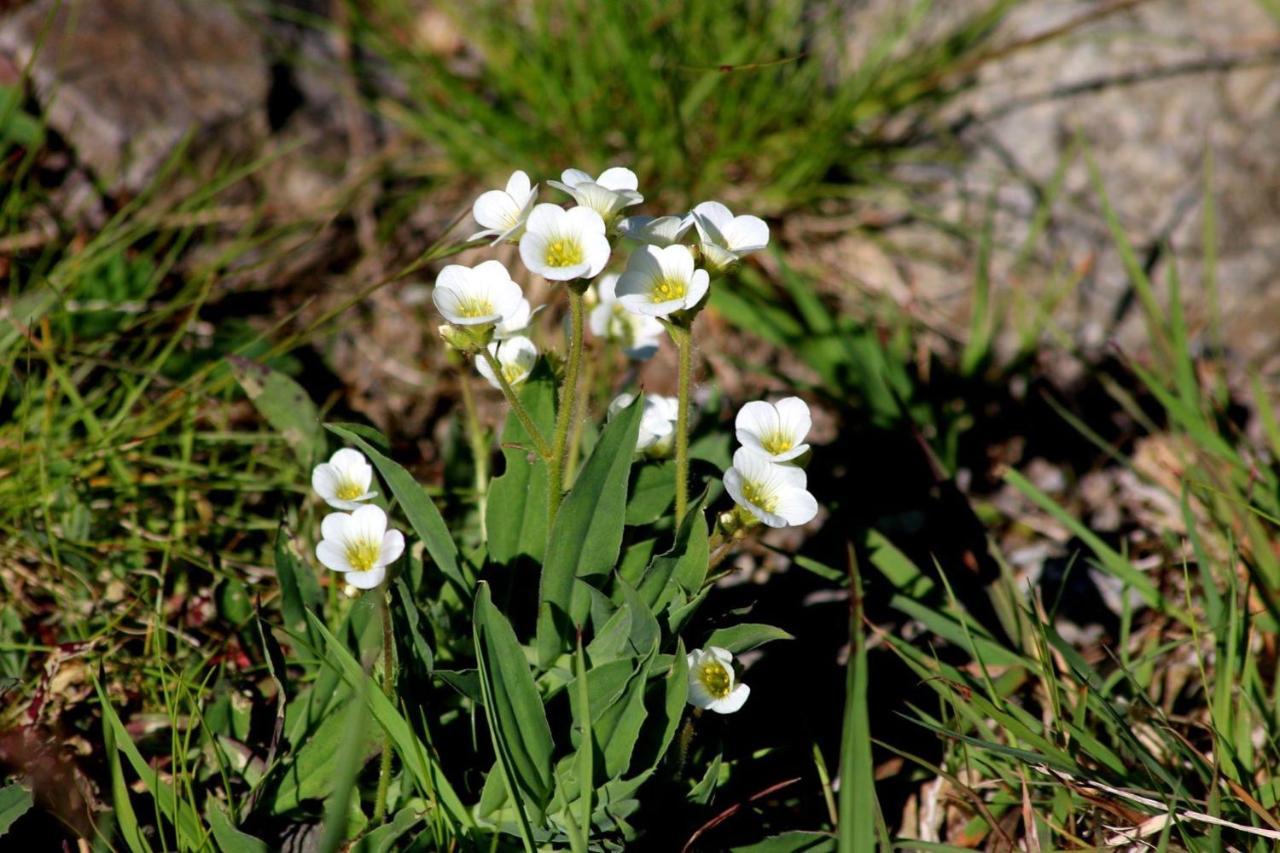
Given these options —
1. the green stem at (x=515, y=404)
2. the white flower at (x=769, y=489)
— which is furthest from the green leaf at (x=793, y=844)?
the green stem at (x=515, y=404)

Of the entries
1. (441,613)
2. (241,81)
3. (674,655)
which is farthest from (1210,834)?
(241,81)

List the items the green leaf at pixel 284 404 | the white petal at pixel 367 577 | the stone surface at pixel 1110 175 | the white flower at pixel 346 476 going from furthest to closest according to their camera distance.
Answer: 1. the stone surface at pixel 1110 175
2. the green leaf at pixel 284 404
3. the white flower at pixel 346 476
4. the white petal at pixel 367 577

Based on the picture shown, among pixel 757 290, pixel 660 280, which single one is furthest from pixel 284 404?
pixel 757 290

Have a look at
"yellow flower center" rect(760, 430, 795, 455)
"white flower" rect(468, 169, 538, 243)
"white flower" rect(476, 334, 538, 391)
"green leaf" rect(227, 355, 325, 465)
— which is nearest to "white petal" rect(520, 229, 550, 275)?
"white flower" rect(468, 169, 538, 243)

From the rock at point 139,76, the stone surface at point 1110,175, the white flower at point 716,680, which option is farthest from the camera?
the stone surface at point 1110,175

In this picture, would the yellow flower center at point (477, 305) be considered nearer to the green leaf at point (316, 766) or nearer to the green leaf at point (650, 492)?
the green leaf at point (650, 492)

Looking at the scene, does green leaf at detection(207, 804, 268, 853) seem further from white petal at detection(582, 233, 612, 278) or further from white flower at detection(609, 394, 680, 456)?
white petal at detection(582, 233, 612, 278)

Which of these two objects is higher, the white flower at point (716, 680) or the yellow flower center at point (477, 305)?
the yellow flower center at point (477, 305)

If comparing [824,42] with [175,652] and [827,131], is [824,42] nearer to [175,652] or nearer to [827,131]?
[827,131]
